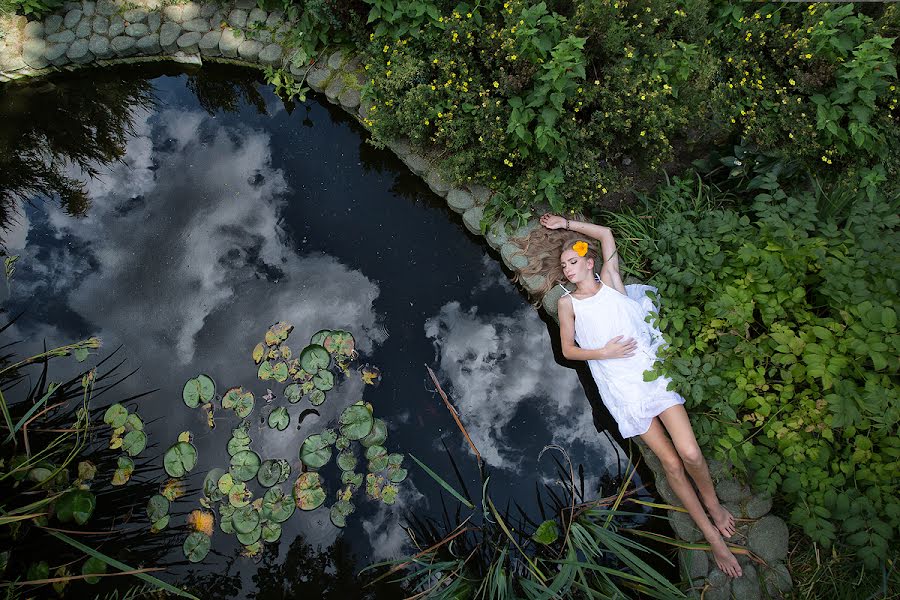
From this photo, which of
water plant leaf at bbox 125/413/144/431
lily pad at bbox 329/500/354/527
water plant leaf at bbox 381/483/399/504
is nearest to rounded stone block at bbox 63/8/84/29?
water plant leaf at bbox 125/413/144/431

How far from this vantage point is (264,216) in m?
4.41

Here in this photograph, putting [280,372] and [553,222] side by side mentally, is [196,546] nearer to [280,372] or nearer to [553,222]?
[280,372]

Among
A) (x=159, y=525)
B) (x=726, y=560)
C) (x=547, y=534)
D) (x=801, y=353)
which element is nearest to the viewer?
(x=801, y=353)

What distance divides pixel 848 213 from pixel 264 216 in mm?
4291

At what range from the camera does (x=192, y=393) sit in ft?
12.2

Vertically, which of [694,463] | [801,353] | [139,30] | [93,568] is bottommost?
[93,568]

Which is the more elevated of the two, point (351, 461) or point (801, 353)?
point (801, 353)

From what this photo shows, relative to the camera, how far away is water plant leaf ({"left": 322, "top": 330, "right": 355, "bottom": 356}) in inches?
152

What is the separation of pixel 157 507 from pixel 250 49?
155 inches

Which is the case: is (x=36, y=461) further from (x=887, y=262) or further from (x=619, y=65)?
(x=887, y=262)

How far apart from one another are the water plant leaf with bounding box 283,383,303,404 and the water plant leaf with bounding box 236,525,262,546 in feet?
2.84

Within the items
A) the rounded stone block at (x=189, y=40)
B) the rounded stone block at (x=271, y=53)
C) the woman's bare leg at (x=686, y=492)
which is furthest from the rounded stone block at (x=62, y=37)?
the woman's bare leg at (x=686, y=492)

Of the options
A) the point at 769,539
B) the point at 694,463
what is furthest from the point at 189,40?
the point at 769,539

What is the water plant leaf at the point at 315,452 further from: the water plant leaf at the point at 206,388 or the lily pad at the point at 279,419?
the water plant leaf at the point at 206,388
